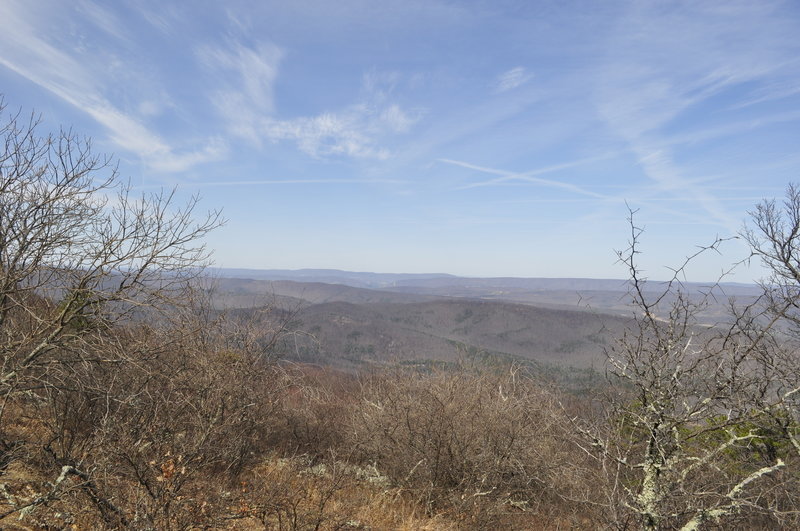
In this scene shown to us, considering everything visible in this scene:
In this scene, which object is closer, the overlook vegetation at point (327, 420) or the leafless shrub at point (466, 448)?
the overlook vegetation at point (327, 420)

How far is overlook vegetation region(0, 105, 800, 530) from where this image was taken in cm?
456

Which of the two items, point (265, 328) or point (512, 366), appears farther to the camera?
point (512, 366)

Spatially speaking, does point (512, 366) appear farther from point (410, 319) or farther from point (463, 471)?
point (410, 319)

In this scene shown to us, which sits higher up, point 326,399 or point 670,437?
point 670,437

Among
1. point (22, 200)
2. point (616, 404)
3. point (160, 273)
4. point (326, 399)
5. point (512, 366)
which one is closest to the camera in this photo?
point (616, 404)

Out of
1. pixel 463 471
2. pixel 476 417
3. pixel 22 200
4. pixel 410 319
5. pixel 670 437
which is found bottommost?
pixel 410 319

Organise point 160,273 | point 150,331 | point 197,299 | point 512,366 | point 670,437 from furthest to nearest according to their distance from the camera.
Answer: point 512,366, point 197,299, point 150,331, point 160,273, point 670,437

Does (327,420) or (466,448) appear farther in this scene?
(327,420)

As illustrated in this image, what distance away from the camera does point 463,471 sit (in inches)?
382

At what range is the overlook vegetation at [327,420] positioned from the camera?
4.56m

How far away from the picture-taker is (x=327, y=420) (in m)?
14.0

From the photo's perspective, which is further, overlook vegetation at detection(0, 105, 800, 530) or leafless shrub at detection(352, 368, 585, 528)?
leafless shrub at detection(352, 368, 585, 528)

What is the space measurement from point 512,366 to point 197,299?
30.7 feet

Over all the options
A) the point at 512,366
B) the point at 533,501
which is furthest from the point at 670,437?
the point at 512,366
